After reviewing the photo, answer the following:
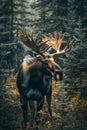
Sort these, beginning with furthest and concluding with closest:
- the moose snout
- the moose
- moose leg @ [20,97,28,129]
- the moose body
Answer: moose leg @ [20,97,28,129]
the moose body
the moose
the moose snout

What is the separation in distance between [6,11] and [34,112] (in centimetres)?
716

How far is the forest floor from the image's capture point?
15.9 m

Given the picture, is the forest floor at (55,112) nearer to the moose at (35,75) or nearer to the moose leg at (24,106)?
the moose leg at (24,106)

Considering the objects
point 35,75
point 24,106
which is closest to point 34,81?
point 35,75

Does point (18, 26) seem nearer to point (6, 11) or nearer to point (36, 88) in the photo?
point (6, 11)

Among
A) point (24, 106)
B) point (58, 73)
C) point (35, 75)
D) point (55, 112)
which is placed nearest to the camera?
point (58, 73)

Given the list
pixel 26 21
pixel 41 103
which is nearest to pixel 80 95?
pixel 41 103

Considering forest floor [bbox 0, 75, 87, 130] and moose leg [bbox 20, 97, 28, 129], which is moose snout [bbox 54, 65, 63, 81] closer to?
forest floor [bbox 0, 75, 87, 130]

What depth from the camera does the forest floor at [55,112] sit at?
15.9 meters

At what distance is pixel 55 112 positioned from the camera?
17000 millimetres

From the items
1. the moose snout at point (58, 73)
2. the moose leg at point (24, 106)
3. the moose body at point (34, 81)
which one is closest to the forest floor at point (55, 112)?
the moose leg at point (24, 106)

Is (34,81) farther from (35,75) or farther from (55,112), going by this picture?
(55,112)

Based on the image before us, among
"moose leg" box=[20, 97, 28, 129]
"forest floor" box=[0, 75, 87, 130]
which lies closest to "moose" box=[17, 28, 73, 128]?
"moose leg" box=[20, 97, 28, 129]

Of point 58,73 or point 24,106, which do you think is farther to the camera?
point 24,106
